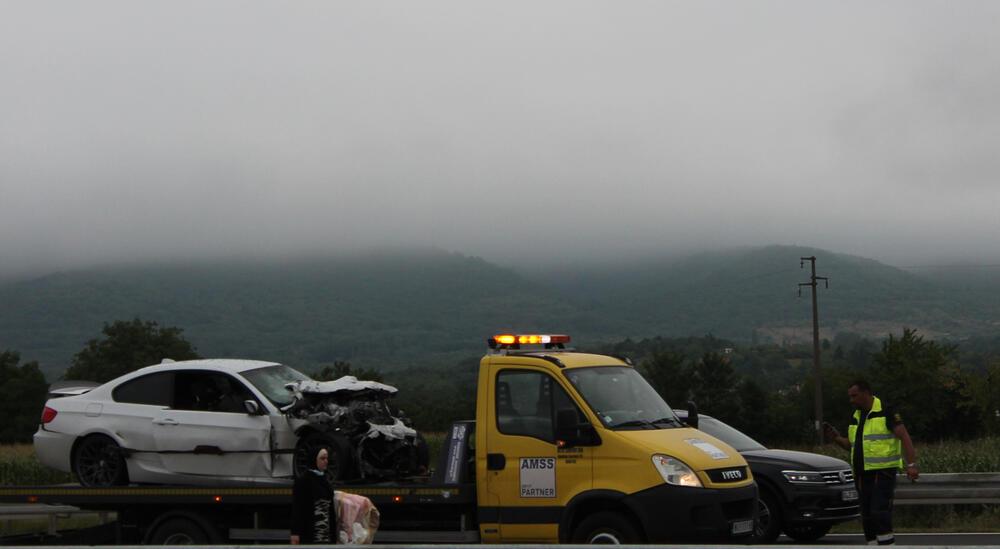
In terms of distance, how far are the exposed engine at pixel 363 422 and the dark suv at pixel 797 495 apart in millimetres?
4368

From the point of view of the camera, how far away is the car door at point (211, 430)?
1280 cm

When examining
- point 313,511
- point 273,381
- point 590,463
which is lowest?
point 313,511

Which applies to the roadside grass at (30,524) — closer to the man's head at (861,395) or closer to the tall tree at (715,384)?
the man's head at (861,395)

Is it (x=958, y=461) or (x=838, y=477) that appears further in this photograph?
(x=958, y=461)

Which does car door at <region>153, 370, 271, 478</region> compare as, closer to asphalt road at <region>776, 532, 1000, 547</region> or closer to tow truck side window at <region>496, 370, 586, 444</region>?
tow truck side window at <region>496, 370, 586, 444</region>

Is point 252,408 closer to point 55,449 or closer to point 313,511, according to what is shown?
point 313,511

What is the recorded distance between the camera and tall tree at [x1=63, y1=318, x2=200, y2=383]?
3246 inches

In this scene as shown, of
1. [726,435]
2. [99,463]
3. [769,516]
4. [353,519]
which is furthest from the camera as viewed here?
[726,435]

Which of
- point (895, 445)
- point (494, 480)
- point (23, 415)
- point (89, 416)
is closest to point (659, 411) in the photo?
point (494, 480)

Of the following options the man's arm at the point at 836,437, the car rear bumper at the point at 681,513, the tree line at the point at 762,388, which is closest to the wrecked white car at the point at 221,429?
the car rear bumper at the point at 681,513

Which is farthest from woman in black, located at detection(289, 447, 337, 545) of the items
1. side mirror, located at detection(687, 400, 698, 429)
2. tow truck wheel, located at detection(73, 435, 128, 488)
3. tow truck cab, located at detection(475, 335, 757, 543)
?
side mirror, located at detection(687, 400, 698, 429)

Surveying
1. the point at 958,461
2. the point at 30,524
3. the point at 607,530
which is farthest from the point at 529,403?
the point at 958,461

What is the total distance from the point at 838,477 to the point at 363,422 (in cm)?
616

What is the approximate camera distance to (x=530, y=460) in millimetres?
11531
